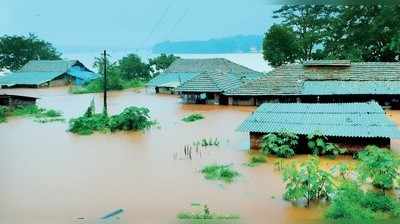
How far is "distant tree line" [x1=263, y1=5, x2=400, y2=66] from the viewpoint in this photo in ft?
81.3

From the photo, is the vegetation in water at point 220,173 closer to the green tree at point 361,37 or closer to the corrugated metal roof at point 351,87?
the corrugated metal roof at point 351,87

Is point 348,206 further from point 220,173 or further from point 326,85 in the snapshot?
point 326,85

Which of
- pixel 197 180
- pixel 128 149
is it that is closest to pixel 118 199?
pixel 197 180

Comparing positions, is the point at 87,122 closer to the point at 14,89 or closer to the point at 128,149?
the point at 128,149

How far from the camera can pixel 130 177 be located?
10719 mm

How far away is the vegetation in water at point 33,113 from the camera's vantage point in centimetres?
2023

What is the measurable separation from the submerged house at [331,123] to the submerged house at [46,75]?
23.3 m

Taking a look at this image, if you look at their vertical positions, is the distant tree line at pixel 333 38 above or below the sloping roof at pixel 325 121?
above

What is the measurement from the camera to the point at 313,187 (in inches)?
336

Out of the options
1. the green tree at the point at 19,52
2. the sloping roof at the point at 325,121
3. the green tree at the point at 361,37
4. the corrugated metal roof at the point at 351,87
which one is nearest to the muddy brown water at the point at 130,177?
the sloping roof at the point at 325,121

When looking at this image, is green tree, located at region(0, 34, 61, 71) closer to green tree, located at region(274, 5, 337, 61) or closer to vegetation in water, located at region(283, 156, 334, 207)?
green tree, located at region(274, 5, 337, 61)

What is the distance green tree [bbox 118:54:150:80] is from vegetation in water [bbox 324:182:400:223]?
2932 centimetres

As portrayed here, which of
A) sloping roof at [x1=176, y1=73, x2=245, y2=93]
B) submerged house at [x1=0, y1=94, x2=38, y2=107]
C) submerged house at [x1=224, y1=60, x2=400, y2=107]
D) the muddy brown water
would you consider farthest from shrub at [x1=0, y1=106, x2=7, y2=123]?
submerged house at [x1=224, y1=60, x2=400, y2=107]

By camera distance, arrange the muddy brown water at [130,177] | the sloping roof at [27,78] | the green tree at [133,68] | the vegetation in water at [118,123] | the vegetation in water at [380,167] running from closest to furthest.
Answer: the muddy brown water at [130,177]
the vegetation in water at [380,167]
the vegetation in water at [118,123]
the sloping roof at [27,78]
the green tree at [133,68]
